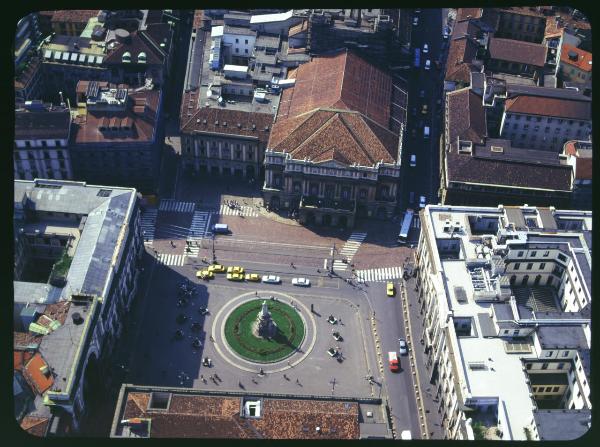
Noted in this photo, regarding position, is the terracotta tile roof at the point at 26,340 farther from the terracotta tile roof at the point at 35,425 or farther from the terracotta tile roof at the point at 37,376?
the terracotta tile roof at the point at 35,425

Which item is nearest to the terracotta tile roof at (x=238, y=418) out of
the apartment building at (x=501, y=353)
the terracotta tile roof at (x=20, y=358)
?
the terracotta tile roof at (x=20, y=358)

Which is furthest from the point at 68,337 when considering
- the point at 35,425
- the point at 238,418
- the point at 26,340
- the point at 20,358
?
the point at 238,418

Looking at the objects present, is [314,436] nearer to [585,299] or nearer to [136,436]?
[136,436]

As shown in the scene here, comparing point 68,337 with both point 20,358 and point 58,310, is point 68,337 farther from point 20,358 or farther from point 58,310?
point 20,358

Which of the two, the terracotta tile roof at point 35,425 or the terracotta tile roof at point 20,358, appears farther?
the terracotta tile roof at point 20,358

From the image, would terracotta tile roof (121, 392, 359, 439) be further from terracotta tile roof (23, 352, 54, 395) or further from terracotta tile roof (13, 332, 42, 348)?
terracotta tile roof (13, 332, 42, 348)

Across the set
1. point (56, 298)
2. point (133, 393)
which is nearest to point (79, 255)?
point (56, 298)
